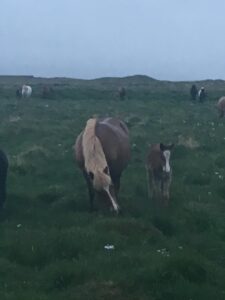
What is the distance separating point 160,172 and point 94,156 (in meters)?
2.08

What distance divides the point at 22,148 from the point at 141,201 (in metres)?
8.98

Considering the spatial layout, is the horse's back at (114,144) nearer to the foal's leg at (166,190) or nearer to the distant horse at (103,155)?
the distant horse at (103,155)

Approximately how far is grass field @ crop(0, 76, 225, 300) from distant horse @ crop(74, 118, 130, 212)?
1.63 feet

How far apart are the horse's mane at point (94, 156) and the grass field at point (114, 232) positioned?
26.5 inches

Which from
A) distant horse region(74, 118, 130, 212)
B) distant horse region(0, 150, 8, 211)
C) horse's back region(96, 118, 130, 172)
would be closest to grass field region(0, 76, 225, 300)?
distant horse region(0, 150, 8, 211)

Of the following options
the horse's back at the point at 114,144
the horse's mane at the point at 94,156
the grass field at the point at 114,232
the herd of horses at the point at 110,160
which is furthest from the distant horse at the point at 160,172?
the horse's mane at the point at 94,156

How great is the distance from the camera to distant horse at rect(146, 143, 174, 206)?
15680mm

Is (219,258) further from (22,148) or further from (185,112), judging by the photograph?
(185,112)

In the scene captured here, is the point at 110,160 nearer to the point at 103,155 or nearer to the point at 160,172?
the point at 103,155

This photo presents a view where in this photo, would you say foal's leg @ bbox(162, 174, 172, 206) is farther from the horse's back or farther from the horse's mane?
the horse's mane

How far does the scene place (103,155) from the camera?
14.7 metres

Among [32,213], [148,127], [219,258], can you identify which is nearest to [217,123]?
[148,127]

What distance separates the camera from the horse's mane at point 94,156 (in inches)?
543

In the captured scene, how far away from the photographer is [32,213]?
48.0 ft
